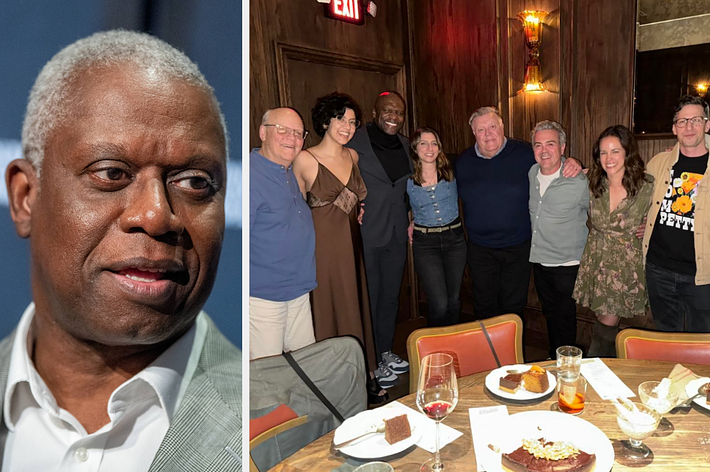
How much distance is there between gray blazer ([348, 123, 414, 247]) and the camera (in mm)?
3047

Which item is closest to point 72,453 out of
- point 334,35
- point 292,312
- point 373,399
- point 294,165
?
point 292,312

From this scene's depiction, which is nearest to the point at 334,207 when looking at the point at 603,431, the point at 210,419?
the point at 603,431

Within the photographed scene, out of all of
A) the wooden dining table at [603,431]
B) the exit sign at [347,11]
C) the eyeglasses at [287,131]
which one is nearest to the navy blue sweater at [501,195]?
the eyeglasses at [287,131]

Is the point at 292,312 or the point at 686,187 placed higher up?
the point at 686,187

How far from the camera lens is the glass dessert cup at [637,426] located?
103 centimetres

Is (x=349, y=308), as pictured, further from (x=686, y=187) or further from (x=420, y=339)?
(x=686, y=187)

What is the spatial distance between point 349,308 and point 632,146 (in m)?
1.73

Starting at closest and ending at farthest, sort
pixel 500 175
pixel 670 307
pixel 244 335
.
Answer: pixel 244 335 < pixel 670 307 < pixel 500 175

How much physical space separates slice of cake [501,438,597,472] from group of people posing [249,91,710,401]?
171 cm

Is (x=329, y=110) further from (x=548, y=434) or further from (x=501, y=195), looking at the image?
(x=548, y=434)

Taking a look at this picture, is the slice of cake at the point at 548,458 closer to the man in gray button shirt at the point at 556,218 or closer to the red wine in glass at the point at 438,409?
the red wine in glass at the point at 438,409

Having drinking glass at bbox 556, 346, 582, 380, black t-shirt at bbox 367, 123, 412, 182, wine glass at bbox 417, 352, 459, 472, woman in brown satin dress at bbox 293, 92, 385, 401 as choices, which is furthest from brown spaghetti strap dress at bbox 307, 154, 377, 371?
wine glass at bbox 417, 352, 459, 472

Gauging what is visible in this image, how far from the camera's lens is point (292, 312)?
8.58 feet

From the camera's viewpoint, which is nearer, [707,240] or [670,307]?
[707,240]
